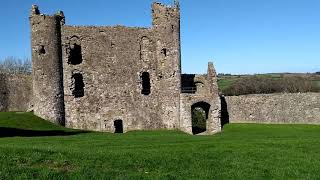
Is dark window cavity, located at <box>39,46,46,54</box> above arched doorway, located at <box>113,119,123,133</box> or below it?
above

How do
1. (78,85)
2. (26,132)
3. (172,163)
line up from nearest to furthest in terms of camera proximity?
1. (172,163)
2. (26,132)
3. (78,85)

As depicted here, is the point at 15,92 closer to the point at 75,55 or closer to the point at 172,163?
the point at 75,55

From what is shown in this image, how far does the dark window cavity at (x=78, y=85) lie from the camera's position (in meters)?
43.6

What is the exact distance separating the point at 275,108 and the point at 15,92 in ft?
75.7

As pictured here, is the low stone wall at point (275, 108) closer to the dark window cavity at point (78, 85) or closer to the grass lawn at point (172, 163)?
A: the dark window cavity at point (78, 85)

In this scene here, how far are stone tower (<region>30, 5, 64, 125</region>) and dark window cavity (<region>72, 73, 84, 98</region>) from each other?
→ 5.30 ft

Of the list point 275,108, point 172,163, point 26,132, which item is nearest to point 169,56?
point 275,108

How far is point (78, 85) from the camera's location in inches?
1745

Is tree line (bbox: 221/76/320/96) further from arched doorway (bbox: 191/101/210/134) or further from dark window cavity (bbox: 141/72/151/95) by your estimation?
dark window cavity (bbox: 141/72/151/95)

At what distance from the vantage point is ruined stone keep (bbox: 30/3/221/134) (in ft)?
141

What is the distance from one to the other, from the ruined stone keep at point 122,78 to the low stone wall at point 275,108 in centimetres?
375

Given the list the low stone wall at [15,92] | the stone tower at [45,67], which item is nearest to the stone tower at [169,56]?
the stone tower at [45,67]

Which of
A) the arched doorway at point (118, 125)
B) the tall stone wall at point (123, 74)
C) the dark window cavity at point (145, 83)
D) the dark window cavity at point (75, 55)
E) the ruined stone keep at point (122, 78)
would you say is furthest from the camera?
the dark window cavity at point (145, 83)

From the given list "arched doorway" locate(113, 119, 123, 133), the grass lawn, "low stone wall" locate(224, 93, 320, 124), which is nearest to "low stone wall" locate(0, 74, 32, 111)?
"arched doorway" locate(113, 119, 123, 133)
